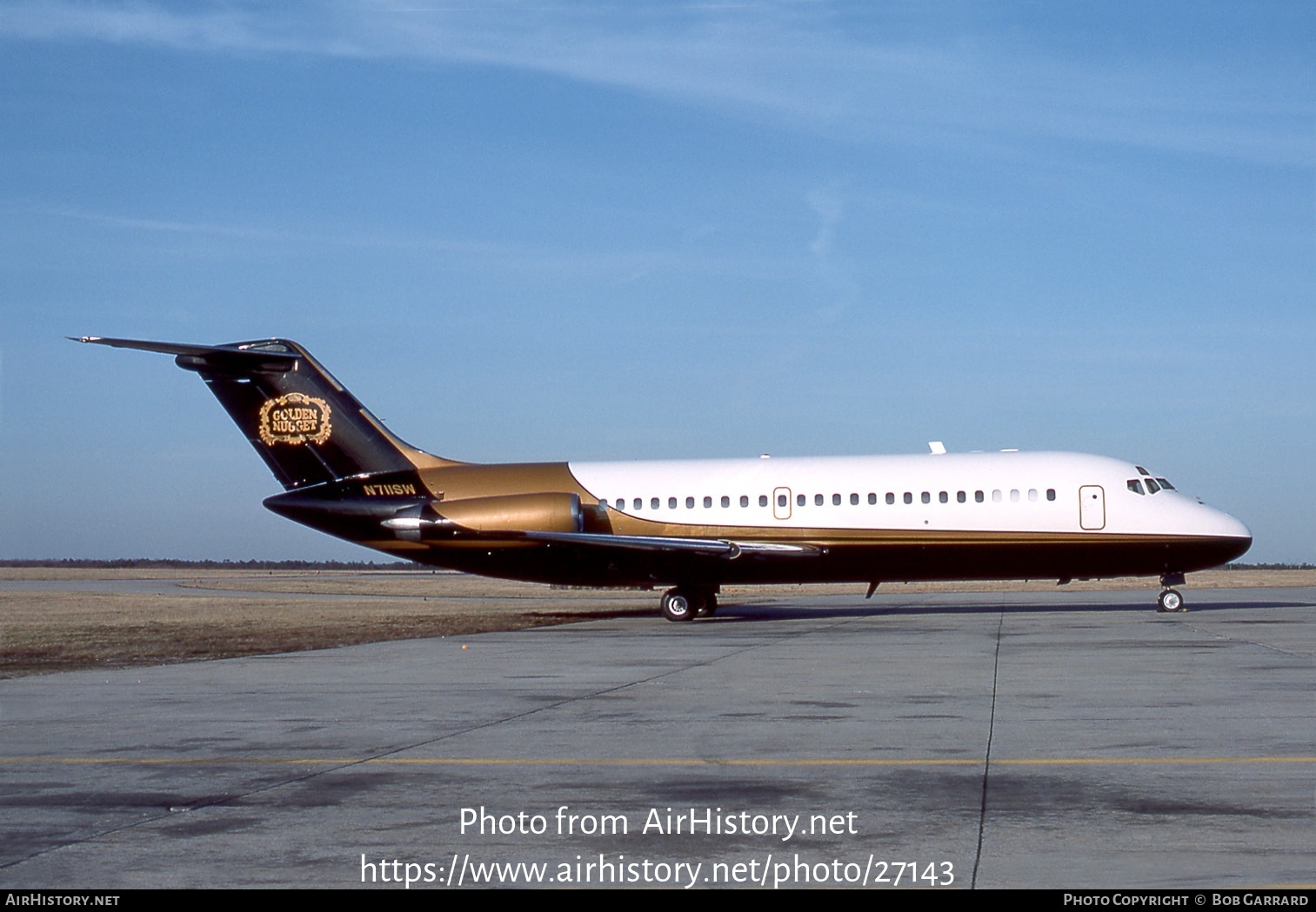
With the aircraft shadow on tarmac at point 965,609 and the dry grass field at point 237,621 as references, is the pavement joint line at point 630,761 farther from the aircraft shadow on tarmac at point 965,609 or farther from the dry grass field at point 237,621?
the aircraft shadow on tarmac at point 965,609

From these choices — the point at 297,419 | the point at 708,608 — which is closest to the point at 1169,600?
the point at 708,608

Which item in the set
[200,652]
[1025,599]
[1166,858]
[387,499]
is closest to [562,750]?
[1166,858]

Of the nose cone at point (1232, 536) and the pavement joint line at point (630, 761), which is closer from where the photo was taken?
the pavement joint line at point (630, 761)

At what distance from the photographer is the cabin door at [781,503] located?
101 ft

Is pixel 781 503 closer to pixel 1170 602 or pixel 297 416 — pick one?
pixel 1170 602

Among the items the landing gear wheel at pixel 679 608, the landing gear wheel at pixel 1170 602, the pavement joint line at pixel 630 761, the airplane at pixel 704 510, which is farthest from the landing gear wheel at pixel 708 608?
the pavement joint line at pixel 630 761

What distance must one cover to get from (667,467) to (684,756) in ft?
75.0

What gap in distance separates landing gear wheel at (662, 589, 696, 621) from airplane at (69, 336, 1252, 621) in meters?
0.04

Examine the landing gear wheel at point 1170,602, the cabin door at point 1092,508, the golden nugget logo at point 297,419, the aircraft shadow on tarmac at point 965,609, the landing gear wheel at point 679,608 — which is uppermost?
the golden nugget logo at point 297,419

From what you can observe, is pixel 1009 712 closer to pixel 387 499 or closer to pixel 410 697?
pixel 410 697

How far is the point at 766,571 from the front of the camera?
101 feet

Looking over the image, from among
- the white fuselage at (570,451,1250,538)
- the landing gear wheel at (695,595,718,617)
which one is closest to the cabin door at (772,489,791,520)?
the white fuselage at (570,451,1250,538)

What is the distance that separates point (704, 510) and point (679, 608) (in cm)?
242

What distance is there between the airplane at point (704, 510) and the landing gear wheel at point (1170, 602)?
37mm
